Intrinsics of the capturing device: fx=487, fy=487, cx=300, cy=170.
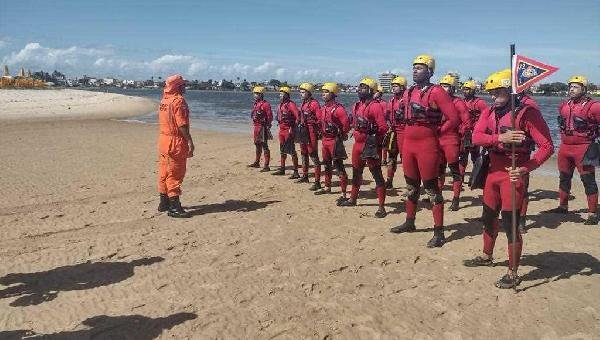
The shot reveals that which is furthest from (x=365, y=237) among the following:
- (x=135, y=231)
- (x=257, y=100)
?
(x=257, y=100)

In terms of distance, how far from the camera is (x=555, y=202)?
9289 mm

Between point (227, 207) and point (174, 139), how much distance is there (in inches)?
64.1

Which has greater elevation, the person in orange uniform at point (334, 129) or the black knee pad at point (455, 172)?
the person in orange uniform at point (334, 129)

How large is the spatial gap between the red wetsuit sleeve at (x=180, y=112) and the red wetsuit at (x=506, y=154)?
4391 mm

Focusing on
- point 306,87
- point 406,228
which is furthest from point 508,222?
point 306,87

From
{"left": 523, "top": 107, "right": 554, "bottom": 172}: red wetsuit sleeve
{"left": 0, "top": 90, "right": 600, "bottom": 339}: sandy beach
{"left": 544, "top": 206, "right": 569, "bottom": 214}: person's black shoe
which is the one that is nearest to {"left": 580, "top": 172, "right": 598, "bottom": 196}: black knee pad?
{"left": 0, "top": 90, "right": 600, "bottom": 339}: sandy beach

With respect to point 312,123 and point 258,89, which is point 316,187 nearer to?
point 312,123

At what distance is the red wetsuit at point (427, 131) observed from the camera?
6129 mm

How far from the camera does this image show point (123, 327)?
4.22 meters

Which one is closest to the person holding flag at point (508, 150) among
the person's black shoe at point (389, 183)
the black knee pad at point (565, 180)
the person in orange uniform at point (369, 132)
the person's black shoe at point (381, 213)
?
the person in orange uniform at point (369, 132)

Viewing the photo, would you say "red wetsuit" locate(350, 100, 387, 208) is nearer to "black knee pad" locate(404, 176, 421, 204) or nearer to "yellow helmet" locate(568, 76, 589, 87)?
"black knee pad" locate(404, 176, 421, 204)

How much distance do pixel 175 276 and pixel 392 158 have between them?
18.4 feet

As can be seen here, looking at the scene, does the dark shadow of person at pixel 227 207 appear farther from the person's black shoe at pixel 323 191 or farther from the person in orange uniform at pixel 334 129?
the person in orange uniform at pixel 334 129

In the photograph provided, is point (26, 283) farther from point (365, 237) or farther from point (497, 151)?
point (497, 151)
